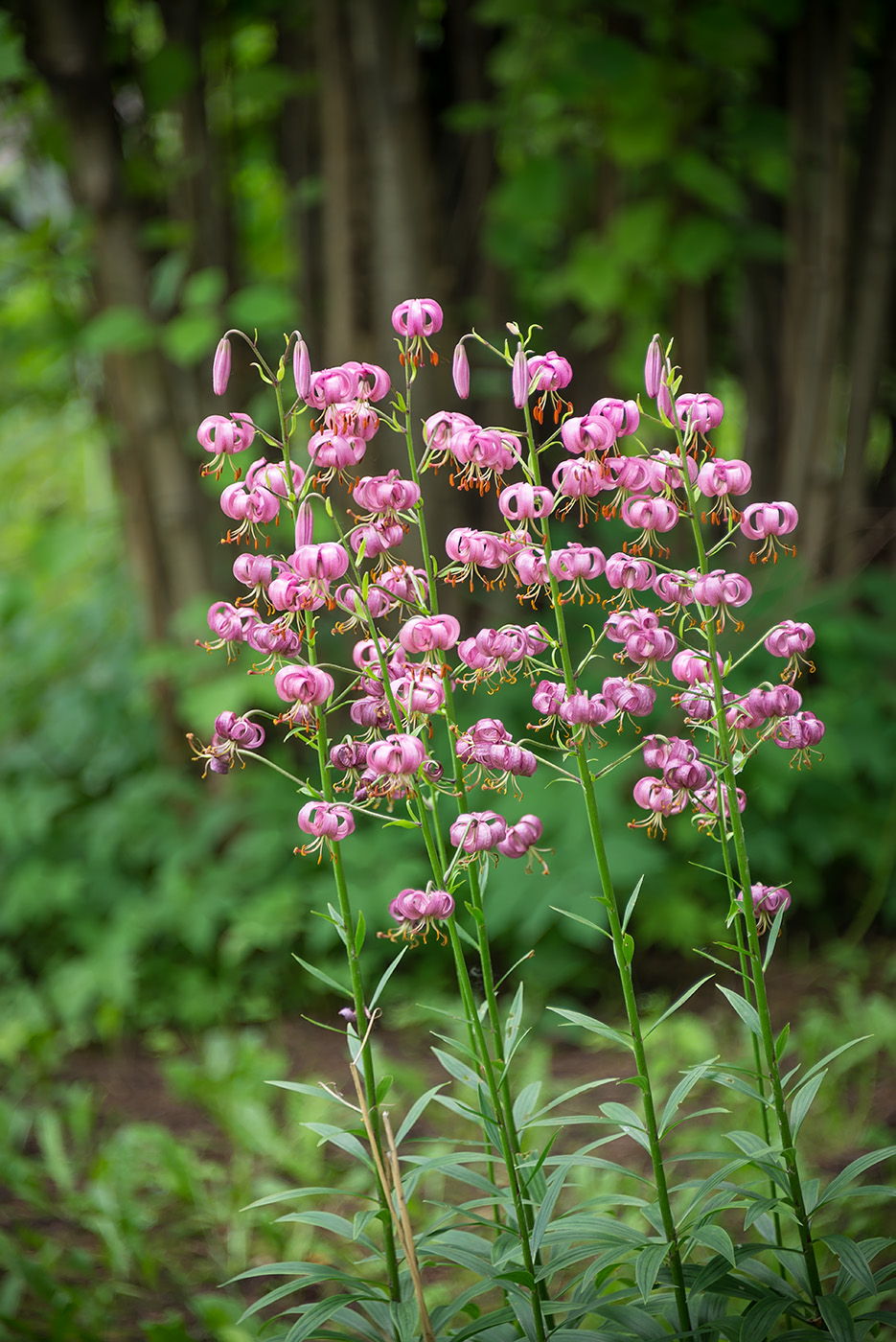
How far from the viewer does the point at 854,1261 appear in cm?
115

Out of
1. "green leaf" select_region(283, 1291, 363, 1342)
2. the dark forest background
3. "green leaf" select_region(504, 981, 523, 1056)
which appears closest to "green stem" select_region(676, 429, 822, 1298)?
"green leaf" select_region(504, 981, 523, 1056)

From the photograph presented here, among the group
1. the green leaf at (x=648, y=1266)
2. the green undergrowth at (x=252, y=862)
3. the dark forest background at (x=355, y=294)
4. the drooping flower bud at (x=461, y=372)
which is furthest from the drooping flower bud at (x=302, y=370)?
the dark forest background at (x=355, y=294)

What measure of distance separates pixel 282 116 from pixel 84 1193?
333cm

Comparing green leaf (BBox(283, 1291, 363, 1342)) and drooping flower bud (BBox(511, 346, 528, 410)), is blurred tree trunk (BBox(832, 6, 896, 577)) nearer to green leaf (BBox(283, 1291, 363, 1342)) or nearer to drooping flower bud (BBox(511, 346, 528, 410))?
drooping flower bud (BBox(511, 346, 528, 410))

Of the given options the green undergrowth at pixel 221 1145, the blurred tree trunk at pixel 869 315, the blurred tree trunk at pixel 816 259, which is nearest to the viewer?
the green undergrowth at pixel 221 1145

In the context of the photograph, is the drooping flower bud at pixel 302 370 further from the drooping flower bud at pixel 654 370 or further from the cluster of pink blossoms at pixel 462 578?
the drooping flower bud at pixel 654 370

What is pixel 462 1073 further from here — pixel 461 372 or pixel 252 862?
pixel 252 862

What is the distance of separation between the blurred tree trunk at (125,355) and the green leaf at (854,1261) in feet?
9.23

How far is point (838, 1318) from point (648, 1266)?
208 millimetres

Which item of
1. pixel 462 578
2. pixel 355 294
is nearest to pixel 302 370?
pixel 462 578

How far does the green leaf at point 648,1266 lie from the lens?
3.52 feet

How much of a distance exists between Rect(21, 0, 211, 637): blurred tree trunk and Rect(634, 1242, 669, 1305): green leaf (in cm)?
276

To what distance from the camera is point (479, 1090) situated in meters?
1.16

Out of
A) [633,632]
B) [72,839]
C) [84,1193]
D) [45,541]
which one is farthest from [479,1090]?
[45,541]
